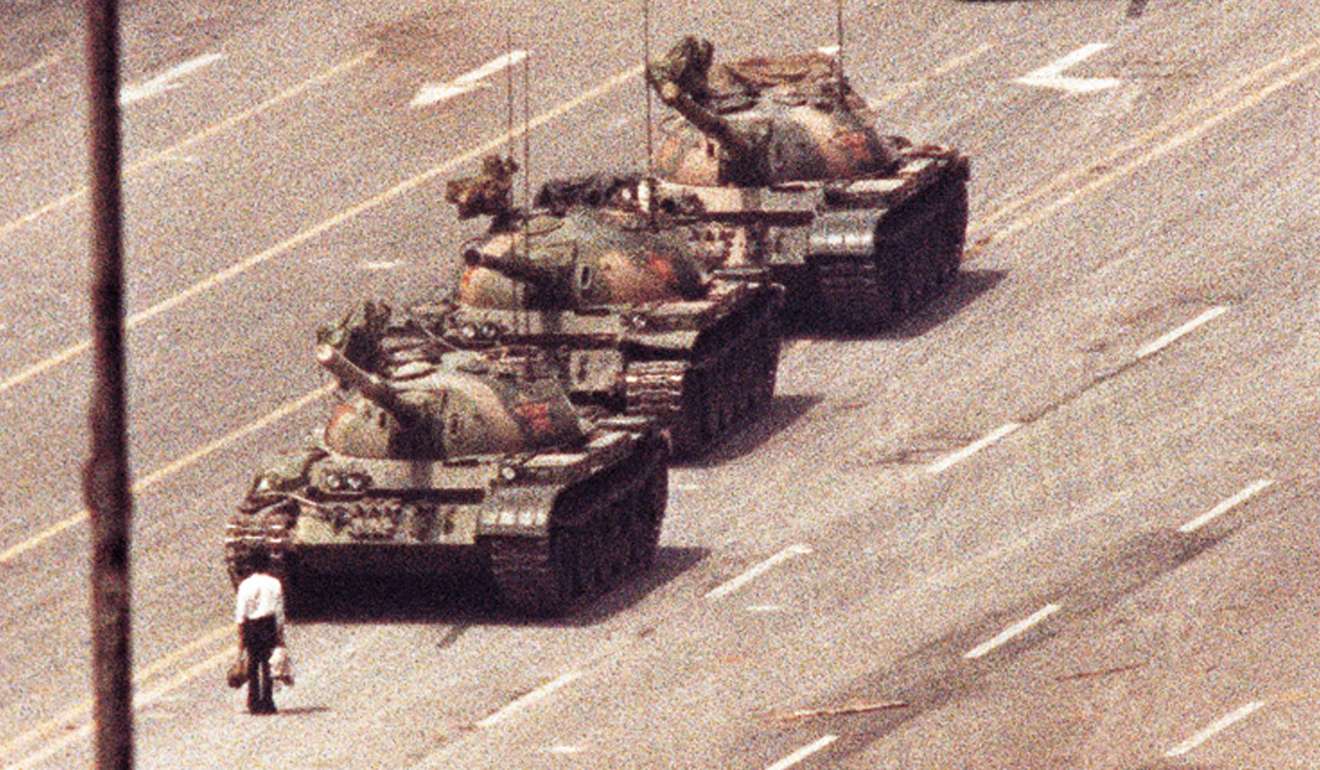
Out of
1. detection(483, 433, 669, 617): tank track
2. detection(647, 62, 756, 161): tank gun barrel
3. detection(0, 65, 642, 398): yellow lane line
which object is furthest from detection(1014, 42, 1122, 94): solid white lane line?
detection(483, 433, 669, 617): tank track

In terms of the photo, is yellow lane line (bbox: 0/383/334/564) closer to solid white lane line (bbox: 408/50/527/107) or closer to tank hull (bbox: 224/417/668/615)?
tank hull (bbox: 224/417/668/615)

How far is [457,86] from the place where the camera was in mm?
72000

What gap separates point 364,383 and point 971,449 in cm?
1002

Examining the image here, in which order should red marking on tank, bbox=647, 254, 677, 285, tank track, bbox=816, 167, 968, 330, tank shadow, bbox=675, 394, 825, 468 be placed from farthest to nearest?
1. tank track, bbox=816, 167, 968, 330
2. red marking on tank, bbox=647, 254, 677, 285
3. tank shadow, bbox=675, 394, 825, 468

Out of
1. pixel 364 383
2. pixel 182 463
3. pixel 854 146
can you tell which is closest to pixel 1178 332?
pixel 854 146

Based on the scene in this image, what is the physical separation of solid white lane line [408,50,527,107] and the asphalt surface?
265mm

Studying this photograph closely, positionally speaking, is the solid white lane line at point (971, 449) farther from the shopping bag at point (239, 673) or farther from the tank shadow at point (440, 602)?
the shopping bag at point (239, 673)

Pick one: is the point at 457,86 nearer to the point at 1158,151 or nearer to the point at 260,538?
the point at 1158,151

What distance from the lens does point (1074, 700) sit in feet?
138

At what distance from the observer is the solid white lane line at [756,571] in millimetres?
47469

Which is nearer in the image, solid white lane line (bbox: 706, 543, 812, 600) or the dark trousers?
the dark trousers

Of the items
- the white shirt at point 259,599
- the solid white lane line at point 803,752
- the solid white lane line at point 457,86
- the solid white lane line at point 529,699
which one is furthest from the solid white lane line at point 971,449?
the solid white lane line at point 457,86

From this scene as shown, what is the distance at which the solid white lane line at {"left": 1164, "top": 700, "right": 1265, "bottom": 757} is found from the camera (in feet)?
131

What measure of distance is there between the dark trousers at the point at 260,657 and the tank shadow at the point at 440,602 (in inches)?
114
